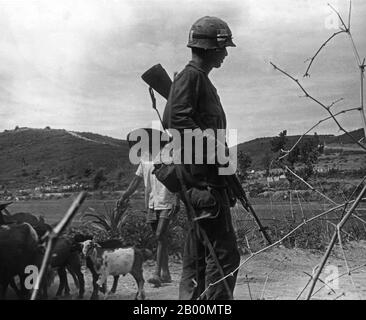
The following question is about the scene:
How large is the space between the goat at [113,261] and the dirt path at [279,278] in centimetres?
13

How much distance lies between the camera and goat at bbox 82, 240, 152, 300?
10.6ft

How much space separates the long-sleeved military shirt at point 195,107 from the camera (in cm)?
234

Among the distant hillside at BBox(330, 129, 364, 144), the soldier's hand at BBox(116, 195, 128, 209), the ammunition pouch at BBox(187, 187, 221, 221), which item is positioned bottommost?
the ammunition pouch at BBox(187, 187, 221, 221)

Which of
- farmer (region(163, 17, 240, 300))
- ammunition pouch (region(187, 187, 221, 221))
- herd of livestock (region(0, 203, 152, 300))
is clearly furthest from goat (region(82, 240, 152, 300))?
ammunition pouch (region(187, 187, 221, 221))

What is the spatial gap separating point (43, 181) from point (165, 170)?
1.46 metres

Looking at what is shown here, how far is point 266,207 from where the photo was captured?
5.63 m

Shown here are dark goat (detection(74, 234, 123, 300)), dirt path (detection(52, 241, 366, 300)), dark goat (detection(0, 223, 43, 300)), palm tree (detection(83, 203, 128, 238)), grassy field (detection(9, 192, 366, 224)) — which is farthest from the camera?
palm tree (detection(83, 203, 128, 238))

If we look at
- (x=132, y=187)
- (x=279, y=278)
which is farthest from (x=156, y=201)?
(x=279, y=278)

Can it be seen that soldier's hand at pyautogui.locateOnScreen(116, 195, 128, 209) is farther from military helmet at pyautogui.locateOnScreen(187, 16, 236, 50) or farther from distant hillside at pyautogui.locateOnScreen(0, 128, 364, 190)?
military helmet at pyautogui.locateOnScreen(187, 16, 236, 50)

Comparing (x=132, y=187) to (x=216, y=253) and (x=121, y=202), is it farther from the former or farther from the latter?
(x=216, y=253)

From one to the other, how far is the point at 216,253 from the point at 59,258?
1.05 m

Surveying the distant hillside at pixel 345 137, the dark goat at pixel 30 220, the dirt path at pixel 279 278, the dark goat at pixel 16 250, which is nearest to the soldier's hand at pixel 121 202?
the dirt path at pixel 279 278

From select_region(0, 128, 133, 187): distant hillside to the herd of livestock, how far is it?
39 centimetres
